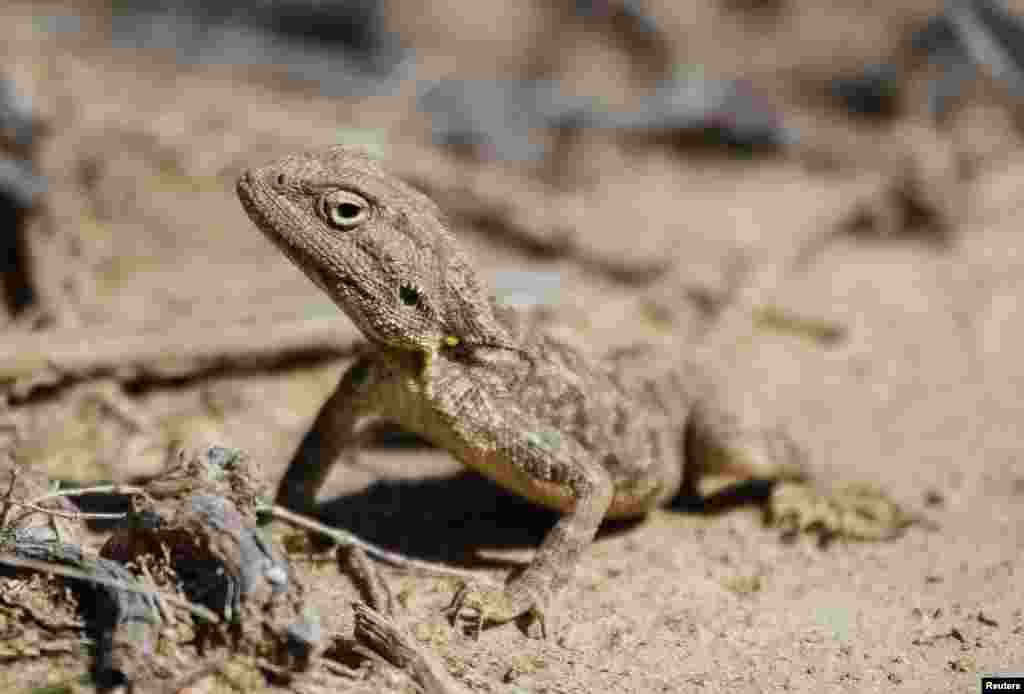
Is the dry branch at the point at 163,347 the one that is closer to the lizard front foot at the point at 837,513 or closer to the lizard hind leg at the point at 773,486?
the lizard hind leg at the point at 773,486

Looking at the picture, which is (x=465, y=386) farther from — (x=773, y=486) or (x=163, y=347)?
(x=163, y=347)

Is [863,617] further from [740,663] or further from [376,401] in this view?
[376,401]

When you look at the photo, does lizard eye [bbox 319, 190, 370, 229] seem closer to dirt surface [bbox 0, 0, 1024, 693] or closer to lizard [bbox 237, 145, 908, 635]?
lizard [bbox 237, 145, 908, 635]

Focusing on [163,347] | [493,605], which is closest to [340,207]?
[493,605]

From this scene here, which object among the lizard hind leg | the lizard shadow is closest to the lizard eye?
the lizard shadow

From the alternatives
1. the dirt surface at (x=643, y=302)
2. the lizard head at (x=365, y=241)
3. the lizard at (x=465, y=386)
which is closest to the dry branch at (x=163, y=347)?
the dirt surface at (x=643, y=302)

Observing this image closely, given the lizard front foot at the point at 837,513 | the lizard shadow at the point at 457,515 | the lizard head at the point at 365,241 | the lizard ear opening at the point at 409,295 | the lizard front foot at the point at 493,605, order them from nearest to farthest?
the lizard front foot at the point at 493,605
the lizard head at the point at 365,241
the lizard ear opening at the point at 409,295
the lizard shadow at the point at 457,515
the lizard front foot at the point at 837,513
